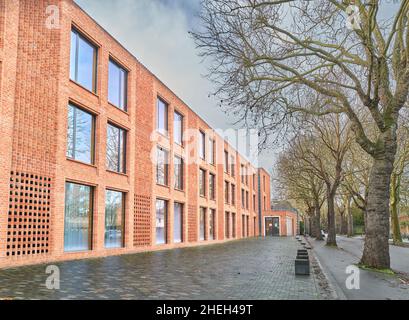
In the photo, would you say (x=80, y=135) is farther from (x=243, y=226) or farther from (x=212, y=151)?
(x=243, y=226)

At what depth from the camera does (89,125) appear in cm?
1808

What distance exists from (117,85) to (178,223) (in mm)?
11310

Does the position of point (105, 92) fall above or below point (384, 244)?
above

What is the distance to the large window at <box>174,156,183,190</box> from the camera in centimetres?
2850

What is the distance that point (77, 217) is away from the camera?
16625mm

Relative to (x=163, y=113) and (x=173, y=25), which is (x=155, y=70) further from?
→ (x=173, y=25)

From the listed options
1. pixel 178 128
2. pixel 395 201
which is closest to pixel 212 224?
pixel 178 128

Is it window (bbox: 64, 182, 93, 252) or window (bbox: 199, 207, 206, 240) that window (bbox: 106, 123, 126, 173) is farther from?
window (bbox: 199, 207, 206, 240)

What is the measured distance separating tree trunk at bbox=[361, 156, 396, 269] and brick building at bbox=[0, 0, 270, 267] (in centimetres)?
1052

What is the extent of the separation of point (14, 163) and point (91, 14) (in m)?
7.96

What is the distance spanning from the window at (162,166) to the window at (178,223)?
2.64m
